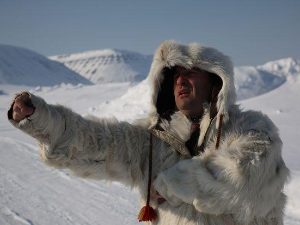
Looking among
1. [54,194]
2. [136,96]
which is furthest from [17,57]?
[54,194]

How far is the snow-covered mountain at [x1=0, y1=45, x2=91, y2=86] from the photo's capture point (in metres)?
67.6

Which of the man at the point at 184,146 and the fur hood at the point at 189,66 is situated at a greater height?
the fur hood at the point at 189,66

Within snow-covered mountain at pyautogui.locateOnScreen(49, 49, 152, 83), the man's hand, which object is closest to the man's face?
the man's hand

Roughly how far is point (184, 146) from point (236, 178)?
40cm

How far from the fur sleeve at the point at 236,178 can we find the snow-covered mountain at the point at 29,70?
6673 cm

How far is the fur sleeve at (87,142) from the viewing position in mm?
1468

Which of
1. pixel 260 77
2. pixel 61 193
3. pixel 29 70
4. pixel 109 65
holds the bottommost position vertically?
pixel 109 65

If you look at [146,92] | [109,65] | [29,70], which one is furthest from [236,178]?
[109,65]

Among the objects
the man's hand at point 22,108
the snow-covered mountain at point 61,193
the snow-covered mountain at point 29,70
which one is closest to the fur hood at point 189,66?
the man's hand at point 22,108

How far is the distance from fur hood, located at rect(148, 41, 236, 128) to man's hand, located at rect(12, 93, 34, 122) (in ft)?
2.33

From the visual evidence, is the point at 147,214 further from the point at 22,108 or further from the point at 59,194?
the point at 59,194

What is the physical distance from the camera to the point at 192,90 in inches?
73.7

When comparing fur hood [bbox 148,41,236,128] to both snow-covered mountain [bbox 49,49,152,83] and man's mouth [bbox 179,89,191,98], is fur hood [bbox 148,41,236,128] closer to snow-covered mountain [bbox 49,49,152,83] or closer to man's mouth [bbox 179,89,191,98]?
man's mouth [bbox 179,89,191,98]

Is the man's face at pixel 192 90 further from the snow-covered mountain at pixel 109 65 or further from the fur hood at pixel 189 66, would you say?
the snow-covered mountain at pixel 109 65
